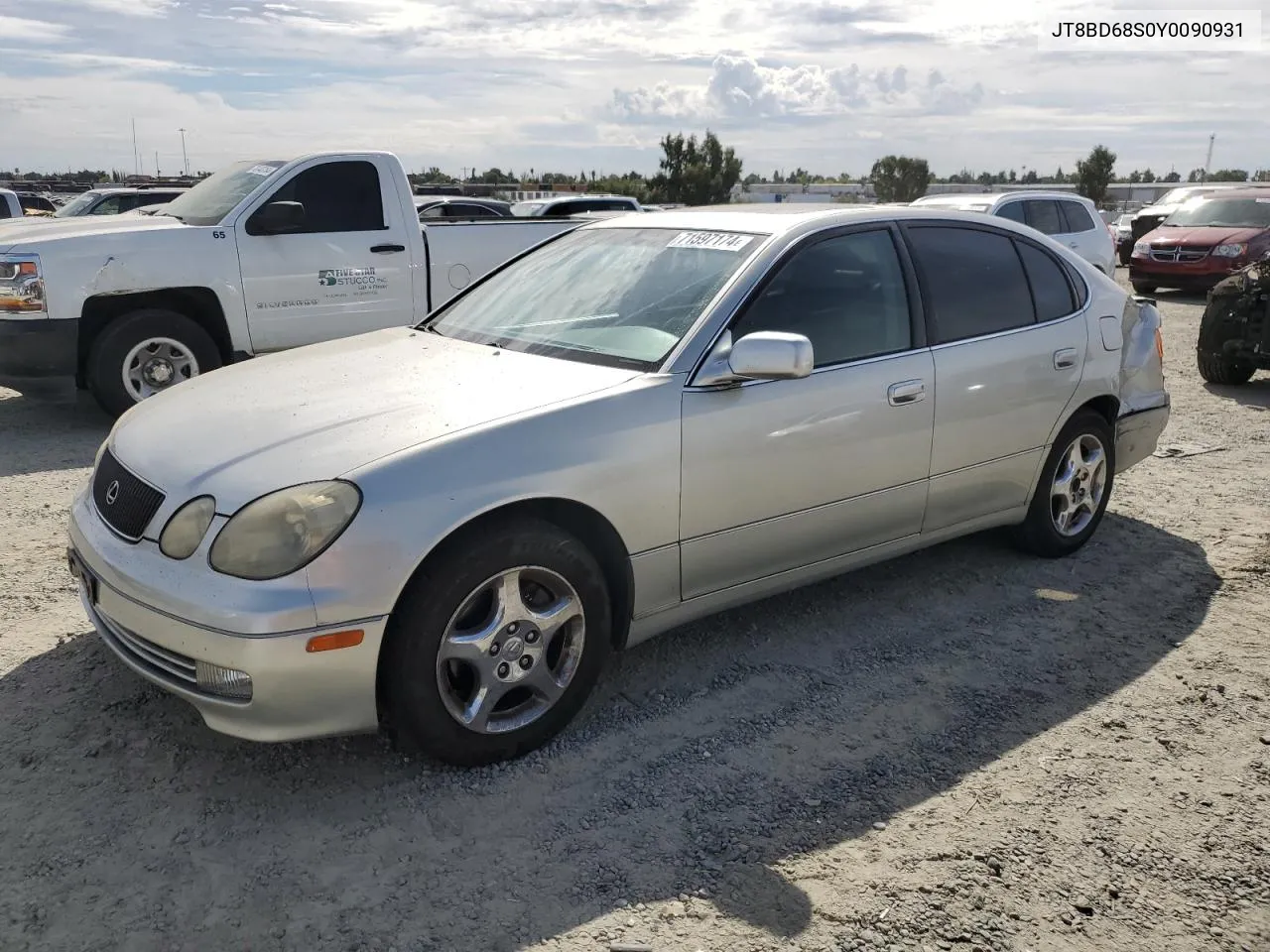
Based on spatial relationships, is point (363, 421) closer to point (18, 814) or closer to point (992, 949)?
point (18, 814)

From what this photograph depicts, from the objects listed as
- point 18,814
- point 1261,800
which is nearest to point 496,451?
point 18,814

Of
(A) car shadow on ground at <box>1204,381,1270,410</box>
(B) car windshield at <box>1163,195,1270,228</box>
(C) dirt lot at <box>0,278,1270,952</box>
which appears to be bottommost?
(A) car shadow on ground at <box>1204,381,1270,410</box>

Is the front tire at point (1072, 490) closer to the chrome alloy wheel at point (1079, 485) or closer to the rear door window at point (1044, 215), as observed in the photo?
the chrome alloy wheel at point (1079, 485)

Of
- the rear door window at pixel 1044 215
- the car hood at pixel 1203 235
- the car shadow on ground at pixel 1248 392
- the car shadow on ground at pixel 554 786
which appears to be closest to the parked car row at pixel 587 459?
the car shadow on ground at pixel 554 786

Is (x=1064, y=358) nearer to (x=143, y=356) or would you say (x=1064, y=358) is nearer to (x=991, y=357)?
(x=991, y=357)

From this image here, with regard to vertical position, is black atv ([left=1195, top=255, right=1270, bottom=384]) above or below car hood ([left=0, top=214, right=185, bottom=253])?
below

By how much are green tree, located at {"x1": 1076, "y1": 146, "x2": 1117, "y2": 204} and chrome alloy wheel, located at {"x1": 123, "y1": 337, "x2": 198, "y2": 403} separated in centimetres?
4539

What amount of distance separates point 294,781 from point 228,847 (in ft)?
1.13

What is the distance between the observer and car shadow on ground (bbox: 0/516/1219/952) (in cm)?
270

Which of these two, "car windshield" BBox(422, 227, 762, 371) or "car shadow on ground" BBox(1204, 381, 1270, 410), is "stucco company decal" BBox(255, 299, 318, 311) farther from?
"car shadow on ground" BBox(1204, 381, 1270, 410)

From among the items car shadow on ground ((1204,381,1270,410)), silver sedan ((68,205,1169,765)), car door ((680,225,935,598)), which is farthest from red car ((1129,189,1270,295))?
car door ((680,225,935,598))

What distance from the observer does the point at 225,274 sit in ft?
25.3

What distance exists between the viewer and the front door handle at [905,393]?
4.09 meters

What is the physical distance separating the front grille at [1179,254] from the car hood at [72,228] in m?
15.0
